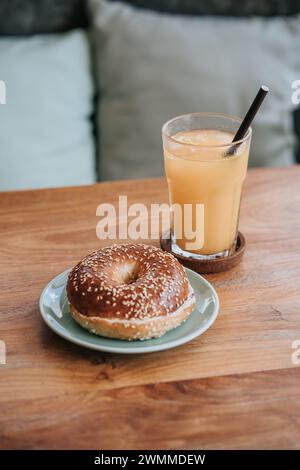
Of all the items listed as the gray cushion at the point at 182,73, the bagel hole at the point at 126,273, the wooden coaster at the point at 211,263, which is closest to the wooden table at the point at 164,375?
the wooden coaster at the point at 211,263

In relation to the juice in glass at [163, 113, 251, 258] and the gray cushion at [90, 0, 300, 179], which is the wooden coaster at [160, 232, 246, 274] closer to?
the juice in glass at [163, 113, 251, 258]

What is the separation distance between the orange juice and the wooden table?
0.24 feet

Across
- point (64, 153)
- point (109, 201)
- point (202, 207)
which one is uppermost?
point (202, 207)

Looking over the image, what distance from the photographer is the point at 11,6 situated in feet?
6.55

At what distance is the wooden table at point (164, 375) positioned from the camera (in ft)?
2.62

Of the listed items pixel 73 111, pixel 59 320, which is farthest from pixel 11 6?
pixel 59 320

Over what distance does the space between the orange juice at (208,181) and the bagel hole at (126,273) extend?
19 cm

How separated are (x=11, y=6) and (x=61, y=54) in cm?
23

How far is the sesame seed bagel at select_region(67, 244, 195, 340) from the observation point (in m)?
0.91

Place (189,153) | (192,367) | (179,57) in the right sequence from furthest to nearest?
(179,57) → (189,153) → (192,367)

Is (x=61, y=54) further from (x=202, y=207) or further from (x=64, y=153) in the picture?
(x=202, y=207)

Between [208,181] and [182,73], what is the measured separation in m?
0.84

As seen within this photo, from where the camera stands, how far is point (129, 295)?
0.93m

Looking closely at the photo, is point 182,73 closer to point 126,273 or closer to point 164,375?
point 126,273
